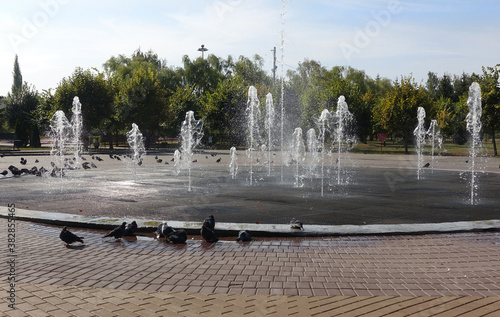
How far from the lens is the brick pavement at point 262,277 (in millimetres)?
3984

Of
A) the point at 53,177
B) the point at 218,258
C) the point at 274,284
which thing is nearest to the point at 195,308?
the point at 274,284

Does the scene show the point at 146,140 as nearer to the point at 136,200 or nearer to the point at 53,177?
the point at 53,177

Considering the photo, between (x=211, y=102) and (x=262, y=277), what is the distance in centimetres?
4537

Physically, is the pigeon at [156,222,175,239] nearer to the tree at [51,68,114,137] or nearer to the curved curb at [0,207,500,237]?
the curved curb at [0,207,500,237]

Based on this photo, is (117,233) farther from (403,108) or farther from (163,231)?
(403,108)

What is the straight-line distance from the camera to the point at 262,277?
480cm

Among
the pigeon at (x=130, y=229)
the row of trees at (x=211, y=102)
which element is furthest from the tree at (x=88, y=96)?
the pigeon at (x=130, y=229)

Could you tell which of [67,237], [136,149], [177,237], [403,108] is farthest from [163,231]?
[403,108]

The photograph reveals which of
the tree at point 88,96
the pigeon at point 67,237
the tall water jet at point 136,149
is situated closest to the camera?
the pigeon at point 67,237

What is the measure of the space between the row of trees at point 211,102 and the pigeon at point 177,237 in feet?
112

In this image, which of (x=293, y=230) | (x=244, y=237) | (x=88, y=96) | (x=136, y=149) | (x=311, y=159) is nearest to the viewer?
(x=244, y=237)

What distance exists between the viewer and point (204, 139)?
53.3 m

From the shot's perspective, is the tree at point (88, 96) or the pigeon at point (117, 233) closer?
the pigeon at point (117, 233)

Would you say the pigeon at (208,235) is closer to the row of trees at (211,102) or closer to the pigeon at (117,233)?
the pigeon at (117,233)
